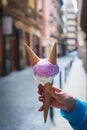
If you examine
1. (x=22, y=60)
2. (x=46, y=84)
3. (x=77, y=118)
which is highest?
(x=46, y=84)

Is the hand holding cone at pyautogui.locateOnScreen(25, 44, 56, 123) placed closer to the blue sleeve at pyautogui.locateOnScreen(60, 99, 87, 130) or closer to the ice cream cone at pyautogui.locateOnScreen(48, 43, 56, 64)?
the ice cream cone at pyautogui.locateOnScreen(48, 43, 56, 64)

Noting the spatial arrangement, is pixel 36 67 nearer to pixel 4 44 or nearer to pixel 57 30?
pixel 57 30

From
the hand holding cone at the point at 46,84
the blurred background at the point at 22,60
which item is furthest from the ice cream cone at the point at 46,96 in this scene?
the blurred background at the point at 22,60

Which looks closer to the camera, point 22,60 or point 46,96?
point 46,96

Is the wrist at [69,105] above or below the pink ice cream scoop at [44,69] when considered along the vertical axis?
below

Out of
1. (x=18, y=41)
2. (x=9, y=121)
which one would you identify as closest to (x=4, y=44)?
(x=18, y=41)

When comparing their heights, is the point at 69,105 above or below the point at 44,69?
below

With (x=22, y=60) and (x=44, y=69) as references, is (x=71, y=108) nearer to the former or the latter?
(x=44, y=69)

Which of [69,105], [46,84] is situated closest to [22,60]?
[69,105]

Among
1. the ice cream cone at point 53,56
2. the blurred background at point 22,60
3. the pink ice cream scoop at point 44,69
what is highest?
the ice cream cone at point 53,56

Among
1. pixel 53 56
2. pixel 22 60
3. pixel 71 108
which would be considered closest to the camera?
pixel 53 56

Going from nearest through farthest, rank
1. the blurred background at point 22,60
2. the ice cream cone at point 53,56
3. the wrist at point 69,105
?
1. the ice cream cone at point 53,56
2. the wrist at point 69,105
3. the blurred background at point 22,60

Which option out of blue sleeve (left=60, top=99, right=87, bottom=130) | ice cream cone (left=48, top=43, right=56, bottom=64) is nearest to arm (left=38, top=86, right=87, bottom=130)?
blue sleeve (left=60, top=99, right=87, bottom=130)

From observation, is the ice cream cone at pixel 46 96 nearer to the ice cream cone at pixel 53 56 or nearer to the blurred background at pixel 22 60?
the ice cream cone at pixel 53 56
